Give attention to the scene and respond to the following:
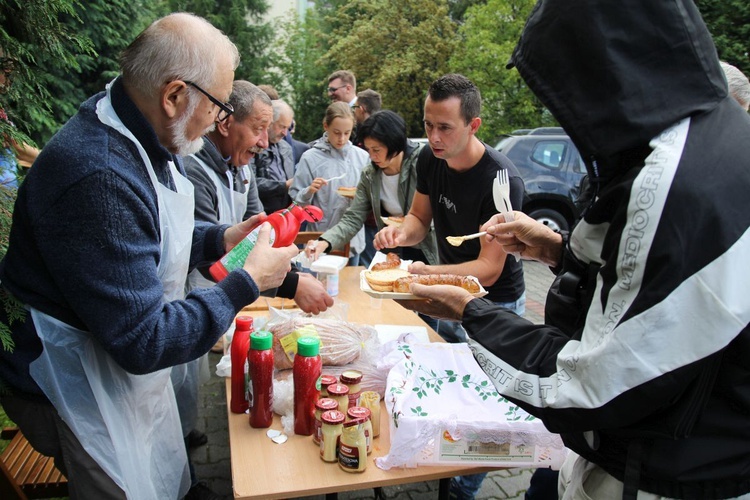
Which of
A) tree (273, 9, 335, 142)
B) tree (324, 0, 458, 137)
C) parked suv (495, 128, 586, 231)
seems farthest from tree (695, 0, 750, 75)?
tree (273, 9, 335, 142)

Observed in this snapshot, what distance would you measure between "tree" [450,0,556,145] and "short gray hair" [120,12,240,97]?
41.5 feet

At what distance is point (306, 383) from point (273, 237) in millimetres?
562

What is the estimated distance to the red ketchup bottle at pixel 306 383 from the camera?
170 centimetres

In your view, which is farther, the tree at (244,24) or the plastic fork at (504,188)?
the tree at (244,24)

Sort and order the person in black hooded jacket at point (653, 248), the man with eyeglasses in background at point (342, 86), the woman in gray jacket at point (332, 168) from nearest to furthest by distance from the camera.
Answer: the person in black hooded jacket at point (653, 248), the woman in gray jacket at point (332, 168), the man with eyeglasses in background at point (342, 86)

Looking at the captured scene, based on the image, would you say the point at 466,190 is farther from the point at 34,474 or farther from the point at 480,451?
the point at 34,474

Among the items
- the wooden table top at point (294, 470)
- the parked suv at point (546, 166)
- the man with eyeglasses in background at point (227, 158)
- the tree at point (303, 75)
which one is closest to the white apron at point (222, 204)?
the man with eyeglasses in background at point (227, 158)

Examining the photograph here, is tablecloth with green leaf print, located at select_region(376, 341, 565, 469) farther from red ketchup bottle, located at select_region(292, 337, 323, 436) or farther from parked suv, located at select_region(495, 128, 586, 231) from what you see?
parked suv, located at select_region(495, 128, 586, 231)

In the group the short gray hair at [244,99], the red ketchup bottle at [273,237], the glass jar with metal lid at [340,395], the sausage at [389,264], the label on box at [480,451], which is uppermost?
the short gray hair at [244,99]

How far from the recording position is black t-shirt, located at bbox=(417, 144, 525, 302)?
8.71 feet

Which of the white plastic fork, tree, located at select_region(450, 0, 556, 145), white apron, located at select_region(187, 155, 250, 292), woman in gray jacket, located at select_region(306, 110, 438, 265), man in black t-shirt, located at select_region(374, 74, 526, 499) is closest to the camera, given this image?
the white plastic fork

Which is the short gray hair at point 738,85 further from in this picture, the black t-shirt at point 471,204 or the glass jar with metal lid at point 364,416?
the glass jar with metal lid at point 364,416

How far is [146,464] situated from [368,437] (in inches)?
28.8

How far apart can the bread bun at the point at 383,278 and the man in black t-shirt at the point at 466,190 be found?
108 millimetres
